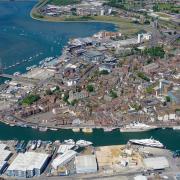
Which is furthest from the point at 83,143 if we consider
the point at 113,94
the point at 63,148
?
the point at 113,94

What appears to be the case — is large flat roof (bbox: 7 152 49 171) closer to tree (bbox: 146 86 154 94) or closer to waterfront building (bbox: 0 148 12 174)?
waterfront building (bbox: 0 148 12 174)

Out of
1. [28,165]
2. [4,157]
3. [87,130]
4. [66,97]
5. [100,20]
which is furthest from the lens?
[100,20]

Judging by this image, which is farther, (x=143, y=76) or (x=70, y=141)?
(x=143, y=76)

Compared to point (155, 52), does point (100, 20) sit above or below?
above

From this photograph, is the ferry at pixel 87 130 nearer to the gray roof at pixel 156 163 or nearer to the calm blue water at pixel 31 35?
the gray roof at pixel 156 163

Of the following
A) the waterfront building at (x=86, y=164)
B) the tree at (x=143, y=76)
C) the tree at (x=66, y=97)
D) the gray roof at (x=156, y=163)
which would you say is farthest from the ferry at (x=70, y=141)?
the tree at (x=143, y=76)

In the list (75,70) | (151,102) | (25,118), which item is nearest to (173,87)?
(151,102)

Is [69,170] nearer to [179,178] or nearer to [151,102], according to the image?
[179,178]

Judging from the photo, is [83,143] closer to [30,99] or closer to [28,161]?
[28,161]
